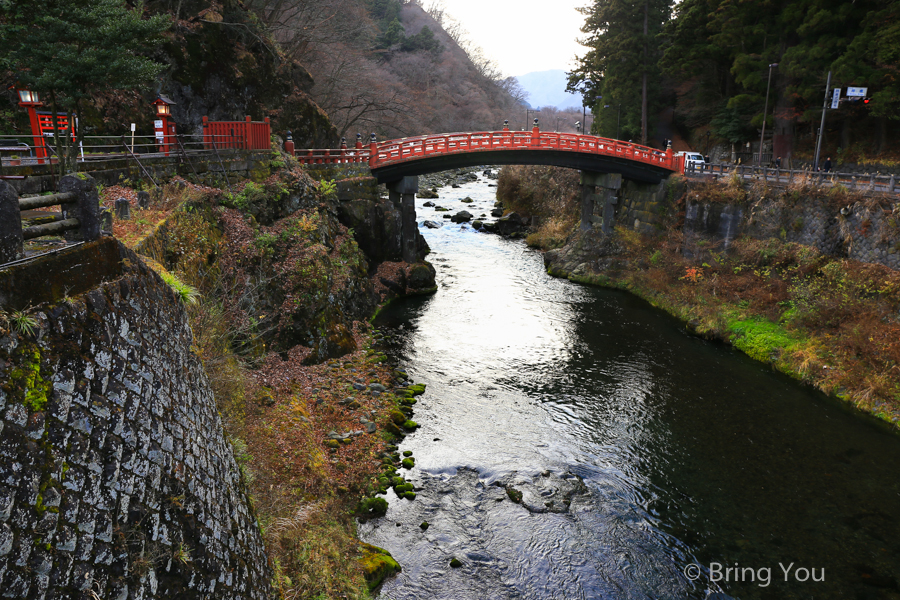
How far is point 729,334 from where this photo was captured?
22.8m

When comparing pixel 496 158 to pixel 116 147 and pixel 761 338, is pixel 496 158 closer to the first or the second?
pixel 761 338

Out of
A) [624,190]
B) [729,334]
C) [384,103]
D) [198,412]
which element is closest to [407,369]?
[198,412]

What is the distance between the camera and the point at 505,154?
30.7 m

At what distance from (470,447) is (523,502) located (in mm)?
2499

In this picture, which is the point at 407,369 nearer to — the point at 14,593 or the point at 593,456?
the point at 593,456

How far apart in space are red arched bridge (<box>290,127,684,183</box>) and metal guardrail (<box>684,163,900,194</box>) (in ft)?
6.08

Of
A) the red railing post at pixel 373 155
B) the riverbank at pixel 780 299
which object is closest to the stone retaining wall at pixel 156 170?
the red railing post at pixel 373 155

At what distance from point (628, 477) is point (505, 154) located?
21.4 meters

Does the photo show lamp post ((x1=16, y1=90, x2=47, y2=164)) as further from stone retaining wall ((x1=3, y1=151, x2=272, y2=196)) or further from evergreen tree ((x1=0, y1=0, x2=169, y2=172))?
stone retaining wall ((x1=3, y1=151, x2=272, y2=196))

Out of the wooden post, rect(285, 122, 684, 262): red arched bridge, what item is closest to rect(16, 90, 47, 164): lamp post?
the wooden post

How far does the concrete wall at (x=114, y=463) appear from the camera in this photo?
4.17m

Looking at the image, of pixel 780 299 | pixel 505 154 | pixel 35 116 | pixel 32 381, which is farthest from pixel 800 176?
pixel 35 116

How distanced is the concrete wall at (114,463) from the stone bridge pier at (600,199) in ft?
97.6

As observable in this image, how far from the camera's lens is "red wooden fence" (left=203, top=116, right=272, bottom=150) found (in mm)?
20031
